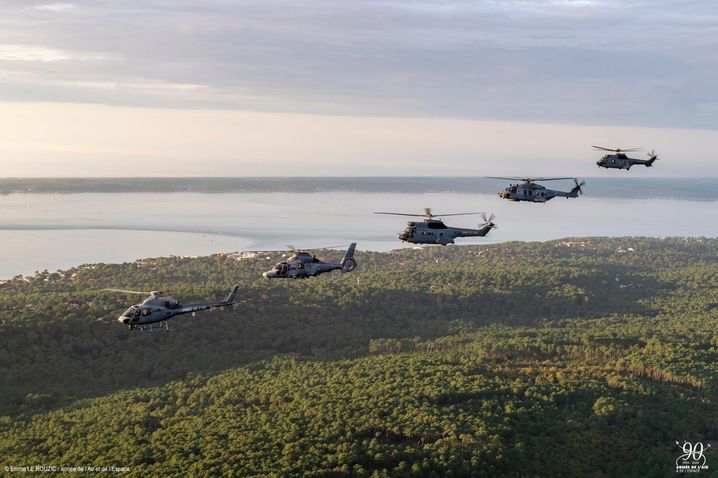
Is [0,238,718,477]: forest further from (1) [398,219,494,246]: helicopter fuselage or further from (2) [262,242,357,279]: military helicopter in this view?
(1) [398,219,494,246]: helicopter fuselage

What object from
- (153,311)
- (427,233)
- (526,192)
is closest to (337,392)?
(427,233)

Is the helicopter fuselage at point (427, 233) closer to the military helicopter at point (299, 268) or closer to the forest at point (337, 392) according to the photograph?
the military helicopter at point (299, 268)

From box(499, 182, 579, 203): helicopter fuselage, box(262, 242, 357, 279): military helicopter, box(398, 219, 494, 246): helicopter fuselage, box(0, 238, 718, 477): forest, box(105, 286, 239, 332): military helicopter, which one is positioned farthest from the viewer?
box(0, 238, 718, 477): forest

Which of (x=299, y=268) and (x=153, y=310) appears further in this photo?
(x=299, y=268)

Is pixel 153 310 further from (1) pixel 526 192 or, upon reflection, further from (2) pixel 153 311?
(1) pixel 526 192

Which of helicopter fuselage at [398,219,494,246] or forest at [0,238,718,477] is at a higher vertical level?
helicopter fuselage at [398,219,494,246]

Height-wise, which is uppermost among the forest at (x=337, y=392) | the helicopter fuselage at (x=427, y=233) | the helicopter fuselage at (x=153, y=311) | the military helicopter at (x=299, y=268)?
the helicopter fuselage at (x=427, y=233)

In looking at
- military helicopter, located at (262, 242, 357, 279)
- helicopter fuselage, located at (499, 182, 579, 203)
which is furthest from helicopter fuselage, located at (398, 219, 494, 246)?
military helicopter, located at (262, 242, 357, 279)

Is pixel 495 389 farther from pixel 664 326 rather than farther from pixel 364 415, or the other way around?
pixel 664 326

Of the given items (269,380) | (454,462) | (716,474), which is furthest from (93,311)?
(716,474)

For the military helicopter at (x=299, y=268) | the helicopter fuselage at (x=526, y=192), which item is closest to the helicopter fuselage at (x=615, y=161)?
the helicopter fuselage at (x=526, y=192)
